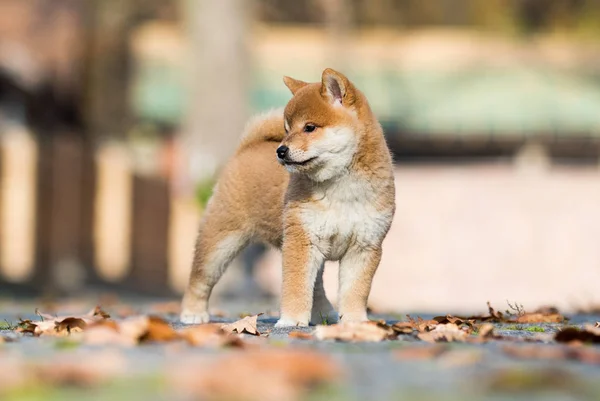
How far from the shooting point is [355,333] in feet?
15.0

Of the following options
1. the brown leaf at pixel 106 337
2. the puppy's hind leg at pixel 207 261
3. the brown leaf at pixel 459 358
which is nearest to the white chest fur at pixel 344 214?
the puppy's hind leg at pixel 207 261

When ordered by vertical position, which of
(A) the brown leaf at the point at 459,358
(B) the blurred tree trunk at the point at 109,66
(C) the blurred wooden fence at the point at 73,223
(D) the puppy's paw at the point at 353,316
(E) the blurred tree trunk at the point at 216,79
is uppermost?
(B) the blurred tree trunk at the point at 109,66

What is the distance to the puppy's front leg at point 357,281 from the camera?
18.6 ft

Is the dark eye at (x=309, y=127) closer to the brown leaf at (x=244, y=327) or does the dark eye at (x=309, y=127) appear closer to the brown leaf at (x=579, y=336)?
the brown leaf at (x=244, y=327)

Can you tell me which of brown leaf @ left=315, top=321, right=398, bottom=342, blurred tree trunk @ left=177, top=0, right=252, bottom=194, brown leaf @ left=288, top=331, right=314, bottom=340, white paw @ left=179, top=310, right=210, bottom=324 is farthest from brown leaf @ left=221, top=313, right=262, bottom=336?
blurred tree trunk @ left=177, top=0, right=252, bottom=194

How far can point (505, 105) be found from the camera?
20734 millimetres

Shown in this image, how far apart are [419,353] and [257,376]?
945mm

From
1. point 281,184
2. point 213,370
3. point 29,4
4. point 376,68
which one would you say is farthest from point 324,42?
point 213,370

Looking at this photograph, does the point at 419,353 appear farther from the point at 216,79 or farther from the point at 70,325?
the point at 216,79

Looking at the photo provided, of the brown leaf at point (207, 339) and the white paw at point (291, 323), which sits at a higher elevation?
the white paw at point (291, 323)

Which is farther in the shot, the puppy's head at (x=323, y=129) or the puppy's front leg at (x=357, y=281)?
the puppy's front leg at (x=357, y=281)

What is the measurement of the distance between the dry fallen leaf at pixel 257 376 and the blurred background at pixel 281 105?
984 cm

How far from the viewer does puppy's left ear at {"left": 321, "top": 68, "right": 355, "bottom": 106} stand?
5680 mm

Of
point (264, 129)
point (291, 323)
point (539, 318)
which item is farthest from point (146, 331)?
point (539, 318)
